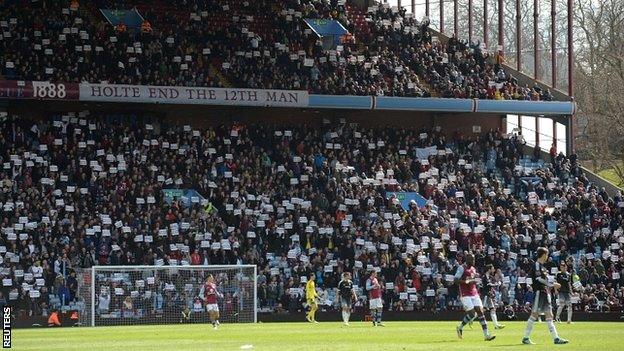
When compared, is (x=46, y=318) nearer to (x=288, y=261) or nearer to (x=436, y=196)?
(x=288, y=261)

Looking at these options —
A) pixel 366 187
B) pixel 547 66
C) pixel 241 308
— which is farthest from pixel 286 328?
pixel 547 66

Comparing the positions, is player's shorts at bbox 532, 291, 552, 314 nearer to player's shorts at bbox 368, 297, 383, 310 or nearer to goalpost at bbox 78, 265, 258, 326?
player's shorts at bbox 368, 297, 383, 310

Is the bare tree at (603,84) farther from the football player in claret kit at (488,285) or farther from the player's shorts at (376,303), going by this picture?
the player's shorts at (376,303)

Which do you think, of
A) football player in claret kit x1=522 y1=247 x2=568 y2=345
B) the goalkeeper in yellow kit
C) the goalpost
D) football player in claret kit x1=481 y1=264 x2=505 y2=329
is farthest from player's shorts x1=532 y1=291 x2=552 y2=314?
the goalpost

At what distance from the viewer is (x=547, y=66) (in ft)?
387

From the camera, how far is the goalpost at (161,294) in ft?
159

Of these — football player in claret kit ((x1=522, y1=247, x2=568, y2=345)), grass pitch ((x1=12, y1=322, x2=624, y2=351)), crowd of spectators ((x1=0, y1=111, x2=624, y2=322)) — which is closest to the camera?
football player in claret kit ((x1=522, y1=247, x2=568, y2=345))

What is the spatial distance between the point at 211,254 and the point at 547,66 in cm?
7060

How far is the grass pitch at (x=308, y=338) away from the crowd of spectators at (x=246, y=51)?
17058mm

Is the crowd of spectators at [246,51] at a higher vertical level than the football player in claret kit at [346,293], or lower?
higher

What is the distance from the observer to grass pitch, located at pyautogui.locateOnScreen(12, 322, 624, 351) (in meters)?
31.5

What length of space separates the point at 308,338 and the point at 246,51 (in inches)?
1127

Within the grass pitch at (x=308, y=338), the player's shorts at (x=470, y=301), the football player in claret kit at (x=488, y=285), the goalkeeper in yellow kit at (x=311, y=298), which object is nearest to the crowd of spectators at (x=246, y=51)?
the football player in claret kit at (x=488, y=285)

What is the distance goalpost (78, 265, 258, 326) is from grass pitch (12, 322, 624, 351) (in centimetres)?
332
